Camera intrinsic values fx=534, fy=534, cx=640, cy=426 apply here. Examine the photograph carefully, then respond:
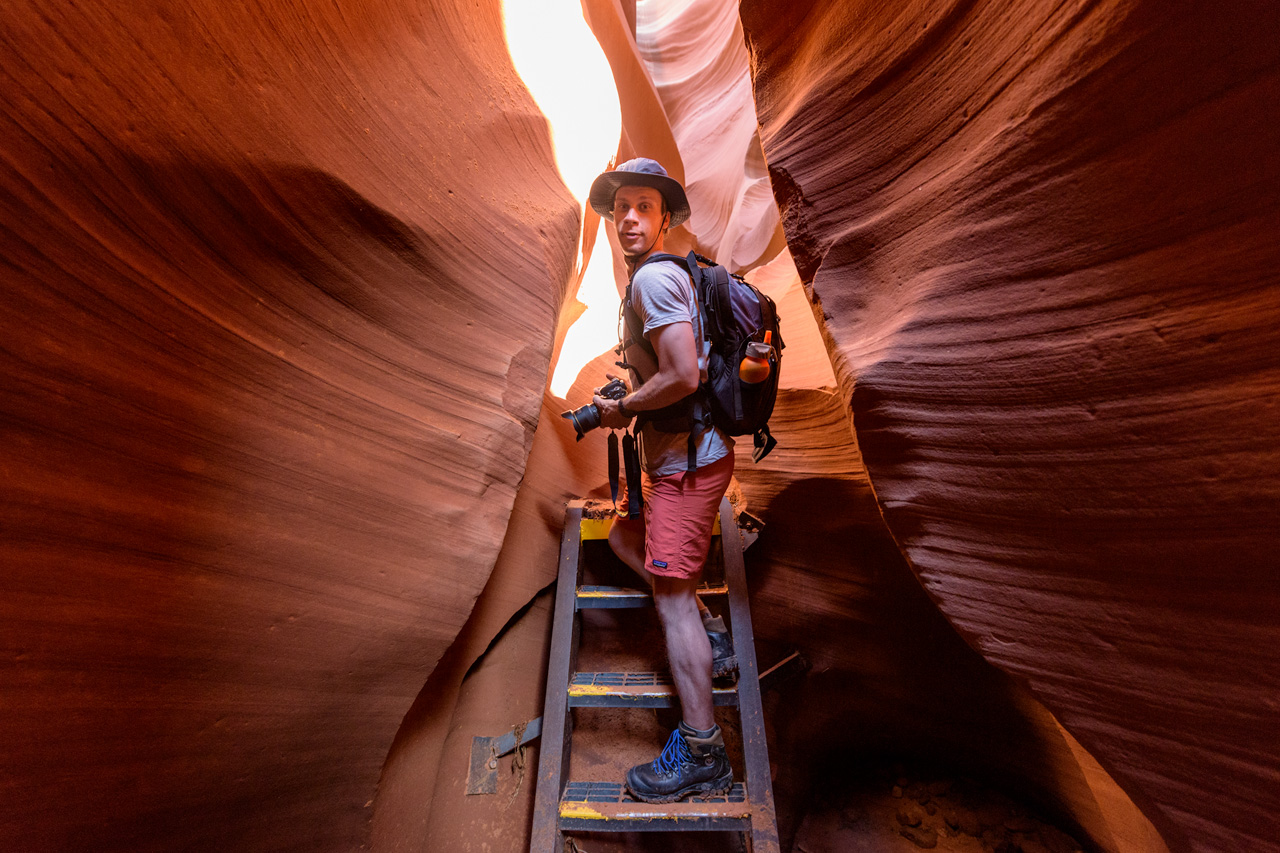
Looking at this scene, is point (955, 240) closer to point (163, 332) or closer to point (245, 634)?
point (163, 332)

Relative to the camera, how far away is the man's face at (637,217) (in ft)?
6.26

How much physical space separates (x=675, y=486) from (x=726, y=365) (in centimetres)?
45

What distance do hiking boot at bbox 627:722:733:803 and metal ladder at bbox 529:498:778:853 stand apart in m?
0.04

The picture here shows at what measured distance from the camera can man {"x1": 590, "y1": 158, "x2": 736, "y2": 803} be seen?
1.78 meters

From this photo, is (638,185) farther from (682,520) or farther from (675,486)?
(682,520)

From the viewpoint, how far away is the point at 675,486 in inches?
71.9

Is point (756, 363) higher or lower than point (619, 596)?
higher

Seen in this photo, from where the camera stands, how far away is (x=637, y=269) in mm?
1853

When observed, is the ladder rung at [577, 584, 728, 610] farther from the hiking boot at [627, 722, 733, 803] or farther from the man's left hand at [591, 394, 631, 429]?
the man's left hand at [591, 394, 631, 429]

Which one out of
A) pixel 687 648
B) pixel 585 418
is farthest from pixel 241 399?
pixel 687 648

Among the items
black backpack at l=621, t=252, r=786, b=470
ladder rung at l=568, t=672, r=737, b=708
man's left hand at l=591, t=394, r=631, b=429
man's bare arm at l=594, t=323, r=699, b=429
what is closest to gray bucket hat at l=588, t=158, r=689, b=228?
black backpack at l=621, t=252, r=786, b=470

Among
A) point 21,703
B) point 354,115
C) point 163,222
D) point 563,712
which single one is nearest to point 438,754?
point 563,712

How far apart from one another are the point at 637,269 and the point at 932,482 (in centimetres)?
113

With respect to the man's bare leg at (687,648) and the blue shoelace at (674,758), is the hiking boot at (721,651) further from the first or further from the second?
the blue shoelace at (674,758)
